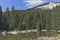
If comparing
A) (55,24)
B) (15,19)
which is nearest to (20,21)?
(15,19)

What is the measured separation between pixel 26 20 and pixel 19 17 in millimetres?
7065

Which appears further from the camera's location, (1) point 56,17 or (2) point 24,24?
(2) point 24,24

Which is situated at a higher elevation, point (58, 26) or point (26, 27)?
point (58, 26)

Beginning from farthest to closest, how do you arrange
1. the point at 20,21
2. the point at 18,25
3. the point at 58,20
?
the point at 20,21 < the point at 18,25 < the point at 58,20

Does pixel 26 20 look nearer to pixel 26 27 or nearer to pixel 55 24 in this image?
pixel 26 27

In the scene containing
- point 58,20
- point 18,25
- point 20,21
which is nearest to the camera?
point 58,20

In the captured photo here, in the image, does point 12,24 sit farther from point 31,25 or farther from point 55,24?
point 55,24

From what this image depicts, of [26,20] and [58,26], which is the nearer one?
[58,26]

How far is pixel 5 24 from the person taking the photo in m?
85.2

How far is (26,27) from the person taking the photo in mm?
83375

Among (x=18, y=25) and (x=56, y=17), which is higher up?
(x=56, y=17)

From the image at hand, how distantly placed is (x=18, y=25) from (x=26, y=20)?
6.30 m

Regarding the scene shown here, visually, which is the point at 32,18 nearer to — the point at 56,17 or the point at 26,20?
the point at 26,20

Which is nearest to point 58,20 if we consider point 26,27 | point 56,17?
point 56,17
